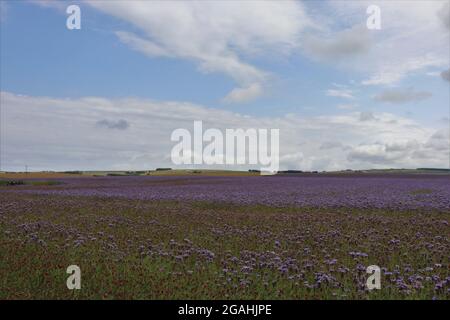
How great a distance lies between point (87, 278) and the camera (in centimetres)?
732

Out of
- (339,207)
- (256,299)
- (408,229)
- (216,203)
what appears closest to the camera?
(256,299)

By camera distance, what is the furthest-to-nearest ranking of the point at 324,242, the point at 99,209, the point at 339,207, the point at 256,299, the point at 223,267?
the point at 339,207, the point at 99,209, the point at 324,242, the point at 223,267, the point at 256,299

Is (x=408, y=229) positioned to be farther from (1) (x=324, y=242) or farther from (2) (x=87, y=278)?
(2) (x=87, y=278)

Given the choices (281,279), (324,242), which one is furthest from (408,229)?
(281,279)

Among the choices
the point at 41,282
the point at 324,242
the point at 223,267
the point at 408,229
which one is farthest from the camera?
the point at 408,229

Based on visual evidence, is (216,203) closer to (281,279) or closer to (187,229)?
(187,229)

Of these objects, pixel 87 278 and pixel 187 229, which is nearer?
pixel 87 278

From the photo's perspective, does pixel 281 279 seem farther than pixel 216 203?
No

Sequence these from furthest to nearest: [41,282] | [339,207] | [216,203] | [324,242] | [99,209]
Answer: [216,203], [339,207], [99,209], [324,242], [41,282]

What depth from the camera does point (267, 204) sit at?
18953 millimetres

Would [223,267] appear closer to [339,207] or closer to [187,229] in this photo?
[187,229]

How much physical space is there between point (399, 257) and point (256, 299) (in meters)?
4.22

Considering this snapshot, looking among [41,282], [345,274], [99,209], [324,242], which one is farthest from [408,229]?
[99,209]

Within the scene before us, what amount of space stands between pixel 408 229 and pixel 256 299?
24.7 ft
